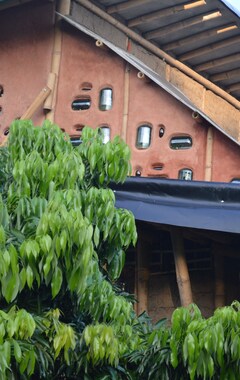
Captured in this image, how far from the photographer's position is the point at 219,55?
48.2 ft

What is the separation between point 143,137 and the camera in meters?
13.4

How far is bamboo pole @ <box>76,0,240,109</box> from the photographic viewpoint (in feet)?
46.3

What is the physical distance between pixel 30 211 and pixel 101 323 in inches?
40.3

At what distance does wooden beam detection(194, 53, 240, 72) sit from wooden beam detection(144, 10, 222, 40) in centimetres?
77

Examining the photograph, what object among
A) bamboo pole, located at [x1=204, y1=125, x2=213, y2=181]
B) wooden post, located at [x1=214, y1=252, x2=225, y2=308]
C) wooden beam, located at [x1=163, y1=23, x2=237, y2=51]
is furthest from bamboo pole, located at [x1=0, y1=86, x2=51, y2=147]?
wooden post, located at [x1=214, y1=252, x2=225, y2=308]

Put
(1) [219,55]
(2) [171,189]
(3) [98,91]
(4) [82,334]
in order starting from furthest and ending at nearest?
(1) [219,55]
(3) [98,91]
(2) [171,189]
(4) [82,334]

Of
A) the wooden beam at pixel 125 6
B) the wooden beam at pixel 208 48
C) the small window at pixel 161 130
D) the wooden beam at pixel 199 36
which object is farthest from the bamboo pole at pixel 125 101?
the wooden beam at pixel 208 48

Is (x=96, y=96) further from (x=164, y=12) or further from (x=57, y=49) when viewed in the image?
(x=164, y=12)

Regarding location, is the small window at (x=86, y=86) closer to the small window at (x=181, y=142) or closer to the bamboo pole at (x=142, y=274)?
the small window at (x=181, y=142)

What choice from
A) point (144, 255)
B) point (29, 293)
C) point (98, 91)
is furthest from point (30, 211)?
Answer: point (98, 91)

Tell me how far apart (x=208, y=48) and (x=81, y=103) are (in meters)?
1.79

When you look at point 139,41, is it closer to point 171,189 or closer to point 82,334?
point 171,189

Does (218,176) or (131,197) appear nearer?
(131,197)

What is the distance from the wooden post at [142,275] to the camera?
499 inches
